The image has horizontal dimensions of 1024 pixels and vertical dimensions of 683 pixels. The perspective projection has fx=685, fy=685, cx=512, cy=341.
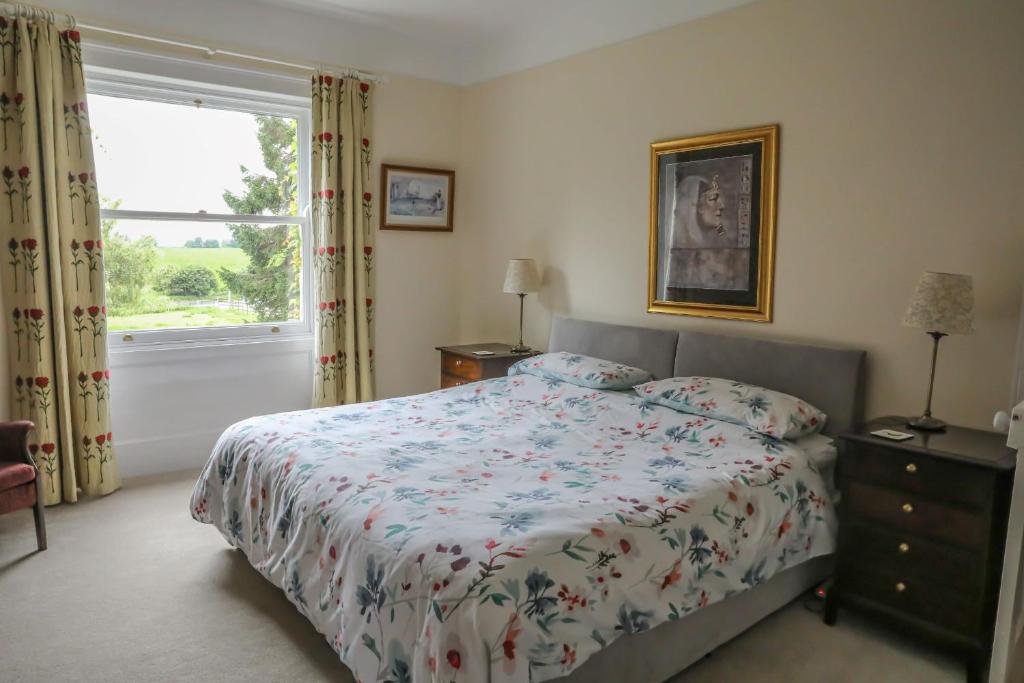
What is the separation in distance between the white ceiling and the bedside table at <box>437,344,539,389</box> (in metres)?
1.86

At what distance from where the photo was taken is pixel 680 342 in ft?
11.4

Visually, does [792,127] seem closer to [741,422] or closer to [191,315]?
[741,422]

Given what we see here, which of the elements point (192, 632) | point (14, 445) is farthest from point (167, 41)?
point (192, 632)

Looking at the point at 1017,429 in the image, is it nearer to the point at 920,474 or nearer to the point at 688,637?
the point at 920,474

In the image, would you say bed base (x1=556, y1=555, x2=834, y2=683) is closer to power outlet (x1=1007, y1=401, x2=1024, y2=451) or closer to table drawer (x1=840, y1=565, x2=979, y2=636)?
table drawer (x1=840, y1=565, x2=979, y2=636)

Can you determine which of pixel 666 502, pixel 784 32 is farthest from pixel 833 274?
pixel 666 502

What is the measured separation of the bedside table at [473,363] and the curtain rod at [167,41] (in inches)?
73.6

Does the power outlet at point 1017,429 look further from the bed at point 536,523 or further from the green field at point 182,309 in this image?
the green field at point 182,309

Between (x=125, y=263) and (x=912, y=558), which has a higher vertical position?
(x=125, y=263)

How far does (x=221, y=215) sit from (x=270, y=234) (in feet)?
1.05

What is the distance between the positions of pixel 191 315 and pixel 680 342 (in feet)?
9.61

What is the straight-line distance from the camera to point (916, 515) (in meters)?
2.28

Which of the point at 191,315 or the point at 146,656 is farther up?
the point at 191,315

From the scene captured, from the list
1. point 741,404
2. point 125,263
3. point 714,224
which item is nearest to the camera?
point 741,404
